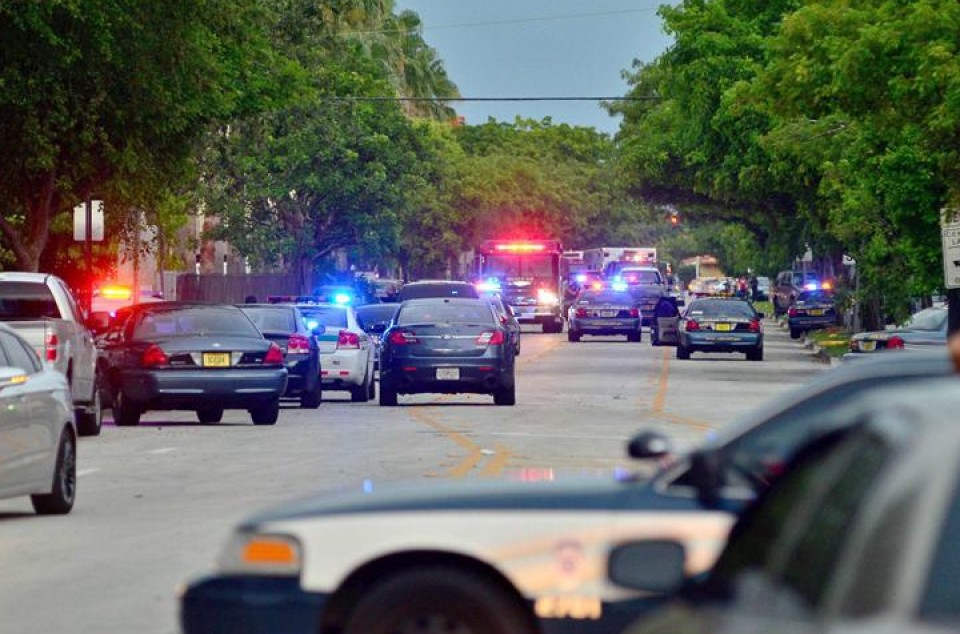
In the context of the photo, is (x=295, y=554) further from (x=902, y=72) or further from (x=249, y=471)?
(x=902, y=72)

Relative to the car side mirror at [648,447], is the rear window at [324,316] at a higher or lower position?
higher

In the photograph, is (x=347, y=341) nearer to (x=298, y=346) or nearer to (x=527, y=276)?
(x=298, y=346)

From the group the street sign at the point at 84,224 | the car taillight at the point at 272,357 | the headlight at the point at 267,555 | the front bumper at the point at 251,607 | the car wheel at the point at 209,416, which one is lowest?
the car wheel at the point at 209,416

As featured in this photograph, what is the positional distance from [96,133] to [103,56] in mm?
3643

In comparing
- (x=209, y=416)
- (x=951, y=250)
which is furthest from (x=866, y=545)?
(x=951, y=250)

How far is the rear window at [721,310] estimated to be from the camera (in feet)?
175

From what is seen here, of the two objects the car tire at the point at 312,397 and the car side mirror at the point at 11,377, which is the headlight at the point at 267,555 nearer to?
the car side mirror at the point at 11,377

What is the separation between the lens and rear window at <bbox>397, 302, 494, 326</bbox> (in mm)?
32312

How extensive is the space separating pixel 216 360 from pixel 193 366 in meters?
0.29

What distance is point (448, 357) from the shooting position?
31.9 metres

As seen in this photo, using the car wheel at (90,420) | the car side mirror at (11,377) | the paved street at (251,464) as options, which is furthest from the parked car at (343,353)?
the car side mirror at (11,377)

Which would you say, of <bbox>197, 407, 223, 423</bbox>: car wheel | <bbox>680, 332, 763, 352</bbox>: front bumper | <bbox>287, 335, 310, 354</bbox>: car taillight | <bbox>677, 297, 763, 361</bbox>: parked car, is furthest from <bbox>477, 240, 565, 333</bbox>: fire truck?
<bbox>197, 407, 223, 423</bbox>: car wheel

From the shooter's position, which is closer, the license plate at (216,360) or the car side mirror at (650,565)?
the car side mirror at (650,565)

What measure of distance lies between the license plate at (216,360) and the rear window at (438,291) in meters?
22.9
